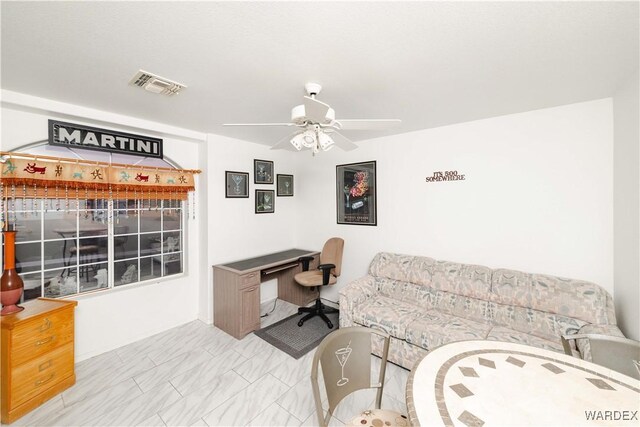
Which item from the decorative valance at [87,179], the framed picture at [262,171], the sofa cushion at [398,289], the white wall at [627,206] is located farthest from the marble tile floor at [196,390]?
the framed picture at [262,171]

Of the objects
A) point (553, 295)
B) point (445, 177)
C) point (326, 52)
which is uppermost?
point (326, 52)

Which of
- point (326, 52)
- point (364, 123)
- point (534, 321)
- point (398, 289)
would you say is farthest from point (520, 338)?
point (326, 52)

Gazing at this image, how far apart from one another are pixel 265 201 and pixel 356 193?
Result: 1487mm

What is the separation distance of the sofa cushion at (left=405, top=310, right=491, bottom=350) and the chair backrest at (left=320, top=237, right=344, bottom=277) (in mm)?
1363

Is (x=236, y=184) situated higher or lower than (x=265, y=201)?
higher

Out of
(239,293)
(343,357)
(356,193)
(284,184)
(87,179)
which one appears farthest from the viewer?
(284,184)

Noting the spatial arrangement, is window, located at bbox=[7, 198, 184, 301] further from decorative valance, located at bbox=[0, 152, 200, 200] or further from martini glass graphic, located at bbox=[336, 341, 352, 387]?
martini glass graphic, located at bbox=[336, 341, 352, 387]

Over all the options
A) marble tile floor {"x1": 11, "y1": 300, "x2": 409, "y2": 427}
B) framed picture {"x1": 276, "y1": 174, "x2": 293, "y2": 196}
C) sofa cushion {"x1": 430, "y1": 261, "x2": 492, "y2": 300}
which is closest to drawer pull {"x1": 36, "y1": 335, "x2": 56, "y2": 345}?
marble tile floor {"x1": 11, "y1": 300, "x2": 409, "y2": 427}

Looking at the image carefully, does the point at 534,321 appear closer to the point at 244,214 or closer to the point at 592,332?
the point at 592,332

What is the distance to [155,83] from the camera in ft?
6.44

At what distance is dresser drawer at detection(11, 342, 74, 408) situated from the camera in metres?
1.92

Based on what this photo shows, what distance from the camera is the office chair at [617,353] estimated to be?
1.42m

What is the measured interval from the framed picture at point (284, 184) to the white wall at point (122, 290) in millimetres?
1318

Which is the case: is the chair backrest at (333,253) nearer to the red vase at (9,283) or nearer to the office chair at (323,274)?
the office chair at (323,274)
